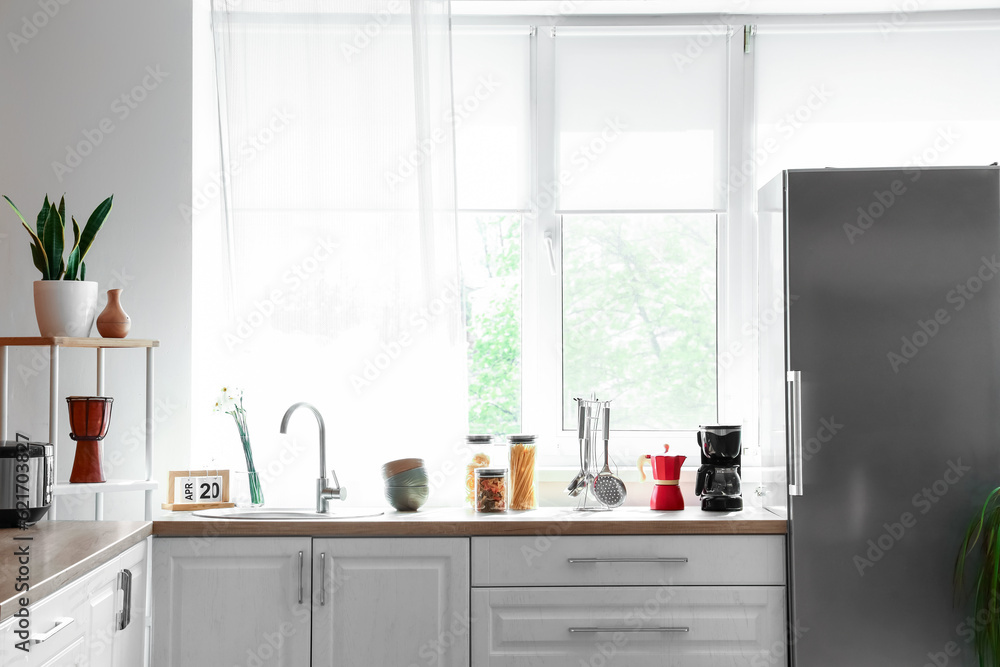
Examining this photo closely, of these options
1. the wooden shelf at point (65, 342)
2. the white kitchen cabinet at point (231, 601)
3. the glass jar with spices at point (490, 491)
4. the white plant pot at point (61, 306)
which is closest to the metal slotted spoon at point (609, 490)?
the glass jar with spices at point (490, 491)

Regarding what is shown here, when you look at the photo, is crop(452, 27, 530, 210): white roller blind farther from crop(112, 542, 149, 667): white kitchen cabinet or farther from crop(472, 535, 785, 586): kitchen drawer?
crop(112, 542, 149, 667): white kitchen cabinet

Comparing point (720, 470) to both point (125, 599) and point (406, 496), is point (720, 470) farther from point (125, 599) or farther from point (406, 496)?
point (125, 599)

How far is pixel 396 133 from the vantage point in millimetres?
2691

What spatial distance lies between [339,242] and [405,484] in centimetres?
87

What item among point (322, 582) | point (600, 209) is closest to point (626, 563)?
point (322, 582)

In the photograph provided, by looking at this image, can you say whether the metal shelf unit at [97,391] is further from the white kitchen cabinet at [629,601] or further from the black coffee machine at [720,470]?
the black coffee machine at [720,470]

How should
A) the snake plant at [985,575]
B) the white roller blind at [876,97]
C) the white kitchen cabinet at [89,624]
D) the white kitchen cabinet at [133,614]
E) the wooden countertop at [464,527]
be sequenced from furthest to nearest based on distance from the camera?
the white roller blind at [876,97]
the wooden countertop at [464,527]
the snake plant at [985,575]
the white kitchen cabinet at [133,614]
the white kitchen cabinet at [89,624]

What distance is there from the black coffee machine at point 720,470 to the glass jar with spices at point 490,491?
0.61m

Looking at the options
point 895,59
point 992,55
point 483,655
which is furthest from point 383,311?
point 992,55

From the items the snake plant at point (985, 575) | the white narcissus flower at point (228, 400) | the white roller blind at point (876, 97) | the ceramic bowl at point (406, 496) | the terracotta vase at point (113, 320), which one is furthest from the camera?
the white roller blind at point (876, 97)

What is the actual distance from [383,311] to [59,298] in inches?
38.0

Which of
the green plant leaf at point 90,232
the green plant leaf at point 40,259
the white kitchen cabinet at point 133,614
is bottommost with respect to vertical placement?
the white kitchen cabinet at point 133,614

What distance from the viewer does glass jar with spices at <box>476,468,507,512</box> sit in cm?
238

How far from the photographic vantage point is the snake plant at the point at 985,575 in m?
2.08
